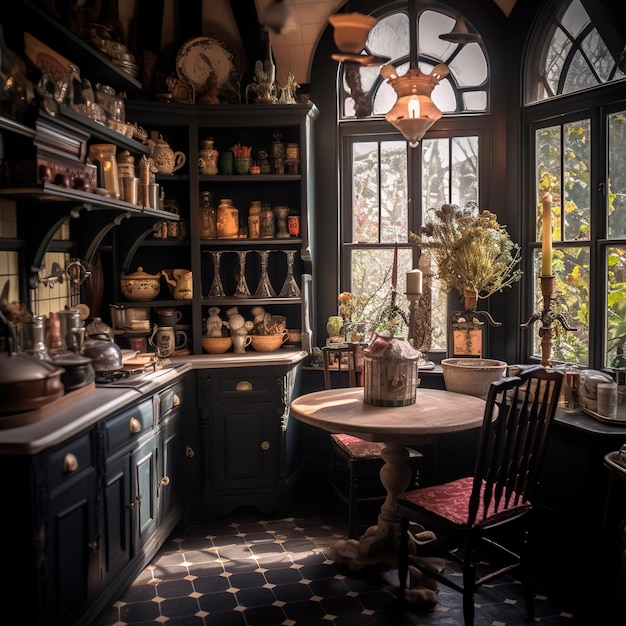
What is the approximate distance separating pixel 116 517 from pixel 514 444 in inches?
64.6

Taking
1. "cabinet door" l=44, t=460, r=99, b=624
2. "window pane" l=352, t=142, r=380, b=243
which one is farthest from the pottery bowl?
"window pane" l=352, t=142, r=380, b=243

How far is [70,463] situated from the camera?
2.42 metres

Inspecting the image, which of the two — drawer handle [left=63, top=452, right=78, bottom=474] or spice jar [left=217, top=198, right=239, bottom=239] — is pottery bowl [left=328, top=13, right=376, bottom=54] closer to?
drawer handle [left=63, top=452, right=78, bottom=474]

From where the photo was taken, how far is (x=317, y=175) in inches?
178

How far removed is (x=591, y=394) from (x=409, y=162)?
1.92m

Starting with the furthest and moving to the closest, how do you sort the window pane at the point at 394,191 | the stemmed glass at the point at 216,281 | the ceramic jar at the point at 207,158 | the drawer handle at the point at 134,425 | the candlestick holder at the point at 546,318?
the window pane at the point at 394,191 → the stemmed glass at the point at 216,281 → the ceramic jar at the point at 207,158 → the candlestick holder at the point at 546,318 → the drawer handle at the point at 134,425

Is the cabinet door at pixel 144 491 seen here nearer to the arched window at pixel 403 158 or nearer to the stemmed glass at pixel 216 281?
the stemmed glass at pixel 216 281

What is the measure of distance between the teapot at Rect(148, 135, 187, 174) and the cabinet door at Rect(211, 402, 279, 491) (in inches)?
56.1

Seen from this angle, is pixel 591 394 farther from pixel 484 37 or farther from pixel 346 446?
pixel 484 37

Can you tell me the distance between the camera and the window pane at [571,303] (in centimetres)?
384

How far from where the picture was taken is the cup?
3123 mm

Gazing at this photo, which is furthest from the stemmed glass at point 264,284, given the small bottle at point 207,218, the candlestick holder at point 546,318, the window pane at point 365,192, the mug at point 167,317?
the candlestick holder at point 546,318

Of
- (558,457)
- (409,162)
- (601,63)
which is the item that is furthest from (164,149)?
(558,457)

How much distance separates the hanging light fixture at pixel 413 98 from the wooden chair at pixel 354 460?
4.36 ft
